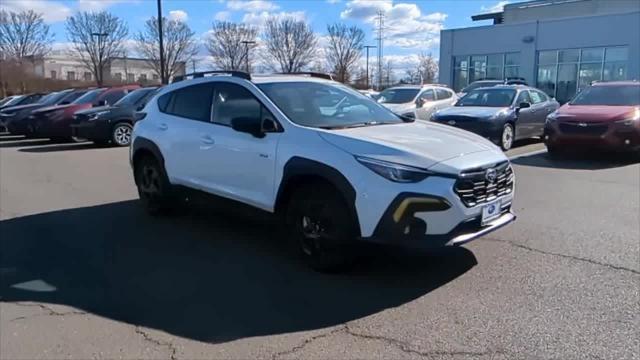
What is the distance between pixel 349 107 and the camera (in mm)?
5629

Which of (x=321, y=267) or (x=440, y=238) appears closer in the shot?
(x=440, y=238)

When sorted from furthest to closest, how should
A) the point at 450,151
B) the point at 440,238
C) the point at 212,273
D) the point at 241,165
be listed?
the point at 241,165, the point at 212,273, the point at 450,151, the point at 440,238

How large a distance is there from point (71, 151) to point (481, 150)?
13113 mm

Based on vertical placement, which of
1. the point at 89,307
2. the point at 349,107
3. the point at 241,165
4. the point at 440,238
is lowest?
the point at 89,307

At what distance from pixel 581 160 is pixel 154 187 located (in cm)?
863

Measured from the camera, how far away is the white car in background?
15.9m

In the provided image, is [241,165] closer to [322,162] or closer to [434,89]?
[322,162]

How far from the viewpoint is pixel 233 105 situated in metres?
5.74

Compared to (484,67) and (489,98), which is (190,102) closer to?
(489,98)

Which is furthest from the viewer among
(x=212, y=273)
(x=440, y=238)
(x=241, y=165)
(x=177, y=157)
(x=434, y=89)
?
(x=434, y=89)

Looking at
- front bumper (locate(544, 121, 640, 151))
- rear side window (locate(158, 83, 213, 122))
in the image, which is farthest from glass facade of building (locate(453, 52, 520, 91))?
rear side window (locate(158, 83, 213, 122))

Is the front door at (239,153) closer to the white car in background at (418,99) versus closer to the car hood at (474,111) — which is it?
the car hood at (474,111)

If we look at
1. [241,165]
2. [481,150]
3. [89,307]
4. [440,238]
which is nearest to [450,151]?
[481,150]

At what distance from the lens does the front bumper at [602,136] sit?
10.7 metres
